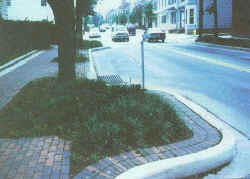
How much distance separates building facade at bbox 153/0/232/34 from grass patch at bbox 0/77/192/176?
141ft

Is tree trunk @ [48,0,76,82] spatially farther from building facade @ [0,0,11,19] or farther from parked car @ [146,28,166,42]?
parked car @ [146,28,166,42]

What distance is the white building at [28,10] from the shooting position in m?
34.7

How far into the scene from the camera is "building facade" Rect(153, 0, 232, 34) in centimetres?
4984

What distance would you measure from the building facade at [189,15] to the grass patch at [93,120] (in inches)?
1690

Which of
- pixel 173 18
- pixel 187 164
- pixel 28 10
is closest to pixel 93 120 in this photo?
pixel 187 164

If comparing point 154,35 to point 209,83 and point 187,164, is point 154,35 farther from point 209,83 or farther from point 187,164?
point 187,164

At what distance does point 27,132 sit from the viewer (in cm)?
597

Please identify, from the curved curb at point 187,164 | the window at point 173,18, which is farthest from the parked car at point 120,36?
the curved curb at point 187,164

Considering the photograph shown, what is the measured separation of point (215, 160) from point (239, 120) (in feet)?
8.44

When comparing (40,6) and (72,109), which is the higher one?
(40,6)

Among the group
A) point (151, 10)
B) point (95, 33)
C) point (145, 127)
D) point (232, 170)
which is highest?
point (151, 10)

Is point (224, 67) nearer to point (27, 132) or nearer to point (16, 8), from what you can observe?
point (27, 132)

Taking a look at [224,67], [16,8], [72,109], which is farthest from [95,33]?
[72,109]

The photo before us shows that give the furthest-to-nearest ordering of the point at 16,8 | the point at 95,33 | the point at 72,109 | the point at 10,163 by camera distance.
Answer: the point at 95,33 → the point at 16,8 → the point at 72,109 → the point at 10,163
